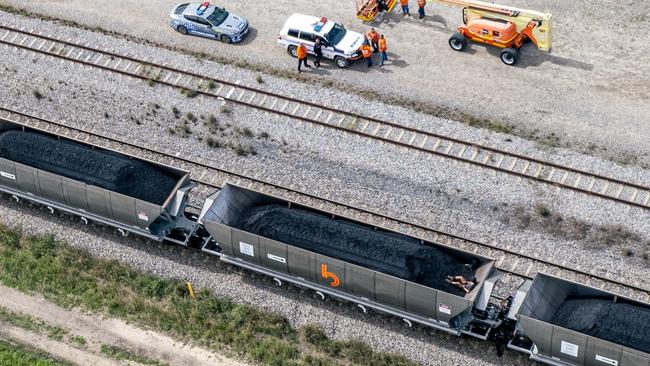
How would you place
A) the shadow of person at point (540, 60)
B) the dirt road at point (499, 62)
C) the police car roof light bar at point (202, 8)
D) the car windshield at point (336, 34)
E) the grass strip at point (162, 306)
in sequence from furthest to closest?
the police car roof light bar at point (202, 8), the car windshield at point (336, 34), the shadow of person at point (540, 60), the dirt road at point (499, 62), the grass strip at point (162, 306)

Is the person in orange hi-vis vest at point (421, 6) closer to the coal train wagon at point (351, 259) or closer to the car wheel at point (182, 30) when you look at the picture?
the car wheel at point (182, 30)

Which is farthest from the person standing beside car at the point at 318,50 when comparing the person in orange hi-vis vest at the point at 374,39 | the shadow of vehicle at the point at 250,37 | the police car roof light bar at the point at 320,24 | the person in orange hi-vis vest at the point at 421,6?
the person in orange hi-vis vest at the point at 421,6

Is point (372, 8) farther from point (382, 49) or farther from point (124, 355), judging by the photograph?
point (124, 355)

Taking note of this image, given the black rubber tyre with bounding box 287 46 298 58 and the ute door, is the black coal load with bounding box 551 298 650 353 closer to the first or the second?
the ute door

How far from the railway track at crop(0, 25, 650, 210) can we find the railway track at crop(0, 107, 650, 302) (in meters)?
3.30

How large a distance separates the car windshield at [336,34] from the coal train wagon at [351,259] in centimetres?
997

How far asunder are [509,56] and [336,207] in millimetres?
10217

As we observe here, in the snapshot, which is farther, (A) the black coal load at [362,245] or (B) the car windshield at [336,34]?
(B) the car windshield at [336,34]

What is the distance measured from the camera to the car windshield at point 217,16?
3647 cm

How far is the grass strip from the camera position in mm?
25344

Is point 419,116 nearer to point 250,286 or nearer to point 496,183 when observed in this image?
point 496,183

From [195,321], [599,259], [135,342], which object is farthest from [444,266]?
[135,342]

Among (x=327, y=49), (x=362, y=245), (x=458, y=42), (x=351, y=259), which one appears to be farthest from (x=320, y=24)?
(x=351, y=259)

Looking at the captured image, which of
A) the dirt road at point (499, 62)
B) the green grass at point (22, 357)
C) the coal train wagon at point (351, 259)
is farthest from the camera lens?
the dirt road at point (499, 62)
